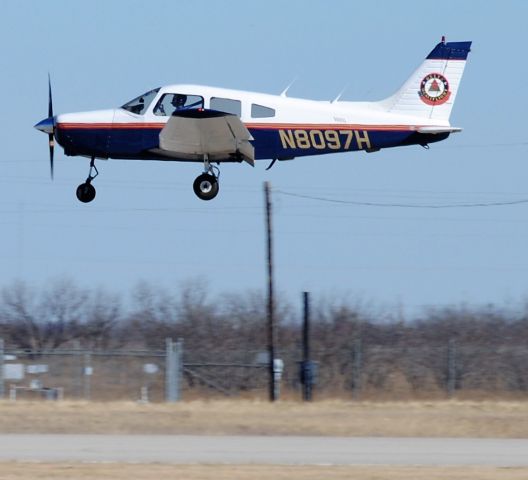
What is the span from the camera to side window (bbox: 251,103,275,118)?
2330 cm

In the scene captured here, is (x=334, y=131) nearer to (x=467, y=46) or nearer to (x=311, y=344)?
(x=467, y=46)

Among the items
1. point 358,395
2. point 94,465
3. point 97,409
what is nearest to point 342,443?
point 94,465

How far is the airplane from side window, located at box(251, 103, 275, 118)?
0.7 inches

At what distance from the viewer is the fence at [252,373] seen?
32594 mm

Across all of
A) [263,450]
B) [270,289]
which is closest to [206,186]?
[263,450]

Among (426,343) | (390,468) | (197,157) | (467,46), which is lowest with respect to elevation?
(390,468)

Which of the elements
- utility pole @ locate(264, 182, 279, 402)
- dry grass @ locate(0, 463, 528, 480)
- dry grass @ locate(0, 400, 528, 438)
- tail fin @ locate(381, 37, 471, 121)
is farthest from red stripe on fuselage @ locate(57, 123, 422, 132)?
utility pole @ locate(264, 182, 279, 402)

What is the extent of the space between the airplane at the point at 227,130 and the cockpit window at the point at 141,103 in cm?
2

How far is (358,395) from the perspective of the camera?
111ft

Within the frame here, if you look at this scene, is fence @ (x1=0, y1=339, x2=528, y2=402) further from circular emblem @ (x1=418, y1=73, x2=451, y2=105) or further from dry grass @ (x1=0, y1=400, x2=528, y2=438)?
circular emblem @ (x1=418, y1=73, x2=451, y2=105)

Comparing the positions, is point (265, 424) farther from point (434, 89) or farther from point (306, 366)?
point (306, 366)

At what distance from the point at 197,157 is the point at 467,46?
6.15 metres

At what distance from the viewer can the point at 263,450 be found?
1975 centimetres

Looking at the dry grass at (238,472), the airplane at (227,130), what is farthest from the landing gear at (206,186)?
the dry grass at (238,472)
